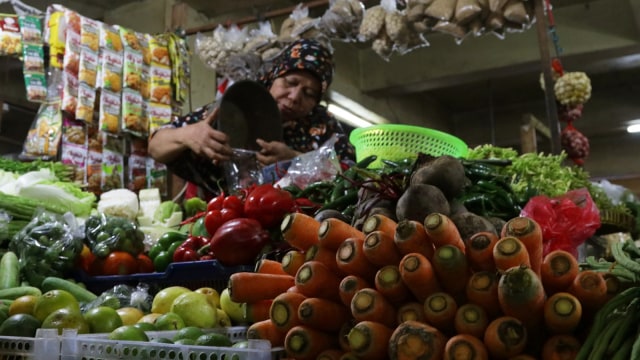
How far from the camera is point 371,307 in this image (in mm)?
1068

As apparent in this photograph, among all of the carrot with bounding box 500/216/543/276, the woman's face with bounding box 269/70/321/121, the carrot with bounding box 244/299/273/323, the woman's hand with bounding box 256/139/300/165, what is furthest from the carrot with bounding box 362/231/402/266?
the woman's face with bounding box 269/70/321/121

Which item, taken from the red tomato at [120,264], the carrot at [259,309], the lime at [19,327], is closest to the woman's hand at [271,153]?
the red tomato at [120,264]

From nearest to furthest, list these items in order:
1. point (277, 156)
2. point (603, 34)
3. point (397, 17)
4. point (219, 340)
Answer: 1. point (219, 340)
2. point (277, 156)
3. point (397, 17)
4. point (603, 34)

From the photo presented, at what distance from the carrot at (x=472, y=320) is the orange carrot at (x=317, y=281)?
0.26 m

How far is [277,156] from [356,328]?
1.98 m

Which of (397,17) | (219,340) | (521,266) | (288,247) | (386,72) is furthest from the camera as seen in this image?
(386,72)

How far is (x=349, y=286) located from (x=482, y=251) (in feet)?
0.81

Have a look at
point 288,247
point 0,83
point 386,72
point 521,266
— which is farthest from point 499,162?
point 386,72

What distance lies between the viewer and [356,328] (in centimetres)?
106

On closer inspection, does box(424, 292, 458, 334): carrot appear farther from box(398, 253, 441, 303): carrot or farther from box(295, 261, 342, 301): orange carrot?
box(295, 261, 342, 301): orange carrot

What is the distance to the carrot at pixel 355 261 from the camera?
115 cm

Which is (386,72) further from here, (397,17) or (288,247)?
(288,247)

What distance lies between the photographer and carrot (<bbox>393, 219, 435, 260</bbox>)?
110 cm

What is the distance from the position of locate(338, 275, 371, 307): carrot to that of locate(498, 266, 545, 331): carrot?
0.25 meters
